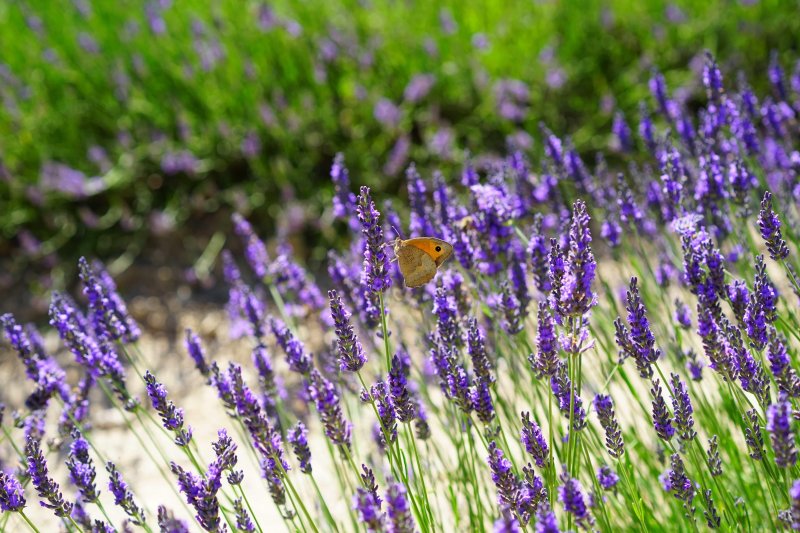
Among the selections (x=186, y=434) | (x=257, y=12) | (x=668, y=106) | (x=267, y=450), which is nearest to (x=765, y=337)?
(x=267, y=450)

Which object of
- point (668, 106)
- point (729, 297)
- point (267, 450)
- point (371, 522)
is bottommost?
point (371, 522)

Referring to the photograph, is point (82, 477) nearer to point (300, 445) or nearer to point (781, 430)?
point (300, 445)

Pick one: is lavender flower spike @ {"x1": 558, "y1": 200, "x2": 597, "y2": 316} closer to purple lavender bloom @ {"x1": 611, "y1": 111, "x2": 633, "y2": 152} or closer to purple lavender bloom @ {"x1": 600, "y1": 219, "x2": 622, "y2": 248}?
purple lavender bloom @ {"x1": 600, "y1": 219, "x2": 622, "y2": 248}

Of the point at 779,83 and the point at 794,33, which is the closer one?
the point at 779,83

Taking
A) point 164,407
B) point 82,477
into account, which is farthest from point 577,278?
point 82,477

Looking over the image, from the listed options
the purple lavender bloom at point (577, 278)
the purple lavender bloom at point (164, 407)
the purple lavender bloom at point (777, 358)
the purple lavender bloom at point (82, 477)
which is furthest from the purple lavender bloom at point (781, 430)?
the purple lavender bloom at point (82, 477)

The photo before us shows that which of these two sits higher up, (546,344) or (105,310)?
(105,310)

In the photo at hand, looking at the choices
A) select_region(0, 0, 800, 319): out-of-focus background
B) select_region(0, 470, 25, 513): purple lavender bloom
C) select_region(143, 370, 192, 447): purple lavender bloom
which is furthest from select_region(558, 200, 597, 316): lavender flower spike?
select_region(0, 0, 800, 319): out-of-focus background

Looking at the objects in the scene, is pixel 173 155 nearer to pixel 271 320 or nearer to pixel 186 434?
pixel 271 320
